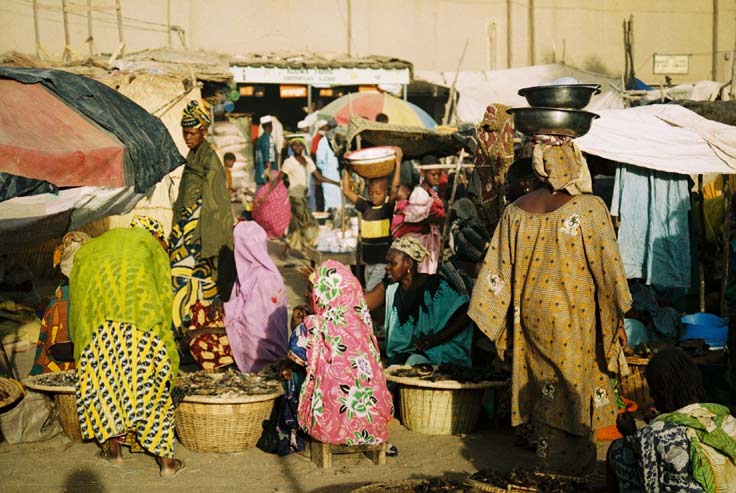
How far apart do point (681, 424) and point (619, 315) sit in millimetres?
1719

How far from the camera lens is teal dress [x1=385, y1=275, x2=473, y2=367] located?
277 inches

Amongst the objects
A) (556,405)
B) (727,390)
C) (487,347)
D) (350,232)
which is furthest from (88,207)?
(350,232)

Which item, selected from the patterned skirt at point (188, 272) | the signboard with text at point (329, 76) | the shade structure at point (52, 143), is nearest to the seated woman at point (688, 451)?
the shade structure at point (52, 143)

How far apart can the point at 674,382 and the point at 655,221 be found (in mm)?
4366

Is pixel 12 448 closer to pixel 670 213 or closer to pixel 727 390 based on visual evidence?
pixel 727 390

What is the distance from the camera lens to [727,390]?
250 inches

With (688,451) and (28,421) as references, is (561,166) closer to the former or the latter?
(688,451)

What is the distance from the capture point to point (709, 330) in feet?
25.7

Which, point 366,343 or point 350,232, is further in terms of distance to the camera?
point 350,232

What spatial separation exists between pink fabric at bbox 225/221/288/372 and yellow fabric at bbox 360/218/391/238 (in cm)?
209

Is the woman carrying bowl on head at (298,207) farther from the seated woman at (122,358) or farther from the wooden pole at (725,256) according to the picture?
the seated woman at (122,358)

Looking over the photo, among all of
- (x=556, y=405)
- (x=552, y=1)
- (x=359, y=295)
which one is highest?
(x=552, y=1)

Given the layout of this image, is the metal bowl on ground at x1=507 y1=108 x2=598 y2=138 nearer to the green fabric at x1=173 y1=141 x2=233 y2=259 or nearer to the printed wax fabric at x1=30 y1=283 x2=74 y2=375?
the green fabric at x1=173 y1=141 x2=233 y2=259

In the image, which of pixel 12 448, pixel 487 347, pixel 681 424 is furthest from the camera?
pixel 487 347
